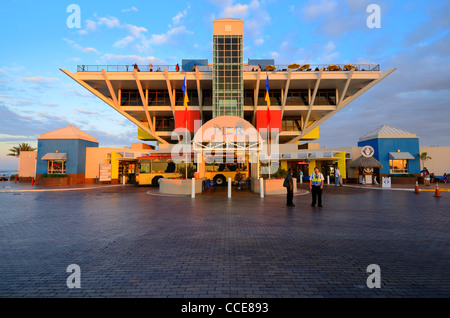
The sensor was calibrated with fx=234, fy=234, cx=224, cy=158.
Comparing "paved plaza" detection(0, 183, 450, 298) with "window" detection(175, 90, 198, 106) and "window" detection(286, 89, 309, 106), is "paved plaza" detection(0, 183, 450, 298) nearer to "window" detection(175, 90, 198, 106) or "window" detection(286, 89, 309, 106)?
"window" detection(175, 90, 198, 106)

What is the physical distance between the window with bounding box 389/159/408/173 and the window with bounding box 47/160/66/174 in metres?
40.0

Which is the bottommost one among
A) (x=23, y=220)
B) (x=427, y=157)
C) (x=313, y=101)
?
(x=23, y=220)

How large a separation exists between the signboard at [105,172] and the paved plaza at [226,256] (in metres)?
21.1

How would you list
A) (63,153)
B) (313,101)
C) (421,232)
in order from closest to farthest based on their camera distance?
(421,232) → (63,153) → (313,101)

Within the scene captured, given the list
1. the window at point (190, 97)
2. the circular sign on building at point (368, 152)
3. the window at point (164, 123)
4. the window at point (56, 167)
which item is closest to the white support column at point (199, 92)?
the window at point (190, 97)

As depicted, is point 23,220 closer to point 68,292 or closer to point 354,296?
point 68,292

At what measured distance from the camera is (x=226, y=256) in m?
4.59

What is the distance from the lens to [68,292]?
3271 millimetres

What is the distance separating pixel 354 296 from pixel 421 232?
4775 mm

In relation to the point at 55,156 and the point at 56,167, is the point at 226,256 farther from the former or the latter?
the point at 56,167

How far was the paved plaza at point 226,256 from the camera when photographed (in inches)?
131

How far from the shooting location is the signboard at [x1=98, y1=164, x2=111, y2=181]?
27.9 metres

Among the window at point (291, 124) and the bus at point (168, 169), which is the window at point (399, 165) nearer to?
A: the window at point (291, 124)
